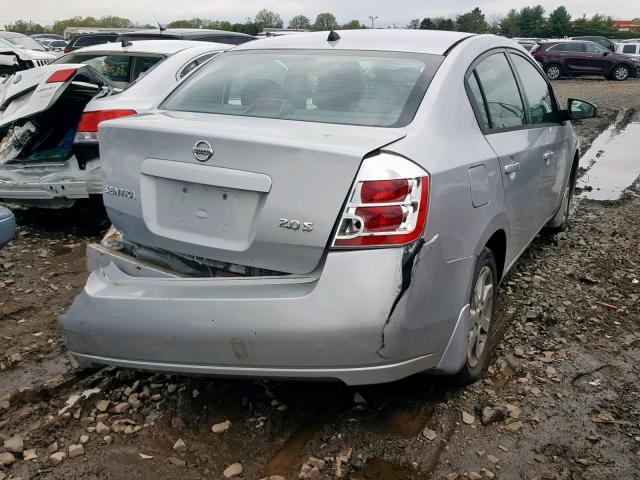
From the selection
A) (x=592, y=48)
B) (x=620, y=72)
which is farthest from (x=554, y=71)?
(x=620, y=72)

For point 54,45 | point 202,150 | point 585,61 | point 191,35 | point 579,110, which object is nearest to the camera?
point 202,150

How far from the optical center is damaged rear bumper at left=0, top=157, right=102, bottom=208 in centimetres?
529

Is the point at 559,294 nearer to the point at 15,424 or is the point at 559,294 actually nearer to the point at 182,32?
the point at 15,424

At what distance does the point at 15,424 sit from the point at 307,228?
5.40 feet

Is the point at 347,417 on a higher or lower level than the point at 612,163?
higher

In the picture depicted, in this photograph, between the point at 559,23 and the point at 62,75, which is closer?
the point at 62,75

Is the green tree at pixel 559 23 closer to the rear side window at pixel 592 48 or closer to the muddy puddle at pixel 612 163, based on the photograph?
the rear side window at pixel 592 48

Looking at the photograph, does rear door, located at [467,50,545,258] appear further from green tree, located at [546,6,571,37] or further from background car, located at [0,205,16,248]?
green tree, located at [546,6,571,37]

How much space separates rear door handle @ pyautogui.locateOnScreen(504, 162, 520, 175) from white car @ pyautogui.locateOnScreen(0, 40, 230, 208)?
2636mm

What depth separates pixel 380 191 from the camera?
244cm

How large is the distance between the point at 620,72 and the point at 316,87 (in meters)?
28.7

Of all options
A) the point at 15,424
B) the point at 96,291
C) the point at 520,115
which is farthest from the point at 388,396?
the point at 520,115

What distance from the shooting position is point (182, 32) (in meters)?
10.4

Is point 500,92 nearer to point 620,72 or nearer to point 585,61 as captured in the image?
point 585,61
